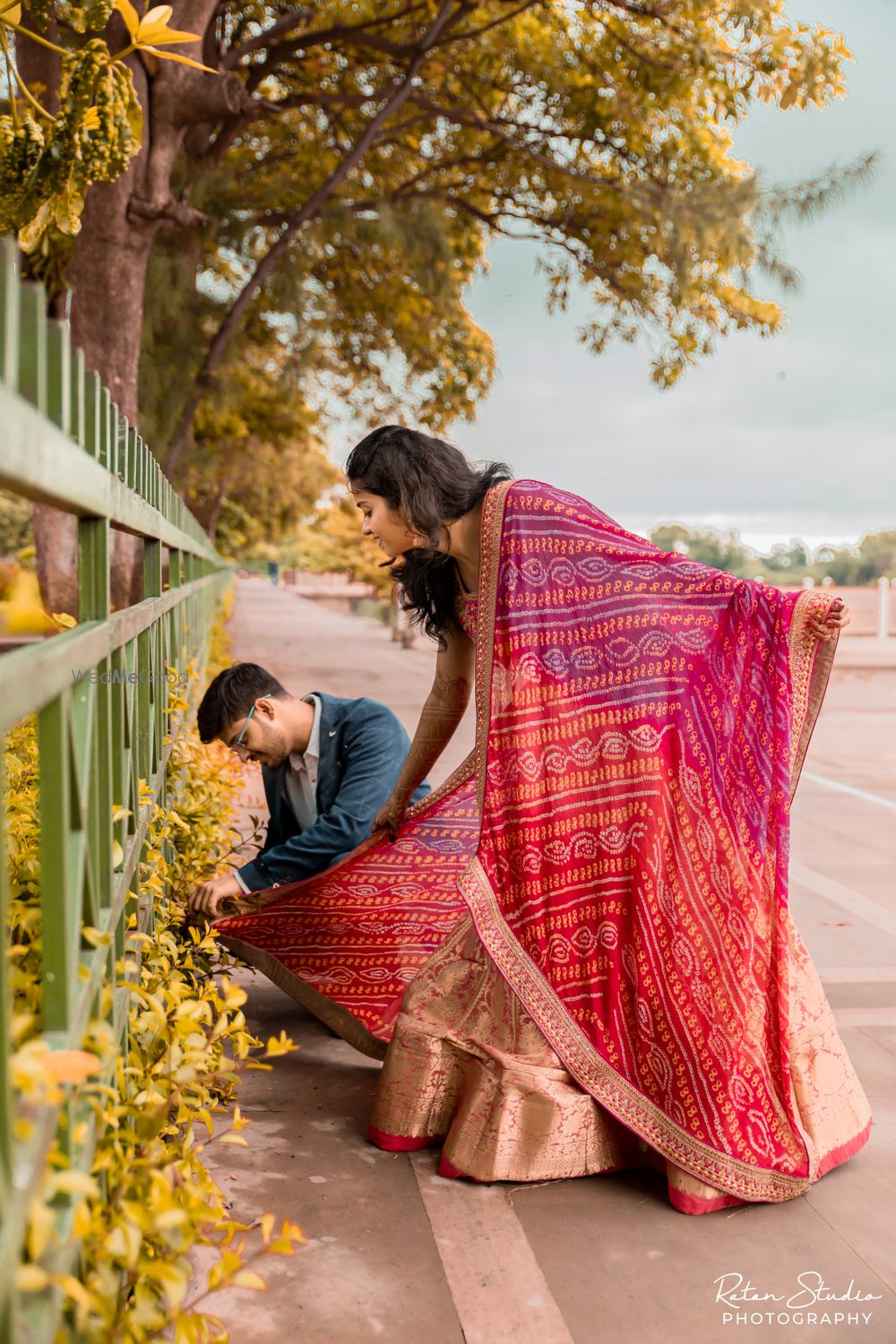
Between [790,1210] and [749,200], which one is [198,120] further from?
[790,1210]

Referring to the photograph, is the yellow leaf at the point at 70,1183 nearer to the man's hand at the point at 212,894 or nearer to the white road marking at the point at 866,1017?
the man's hand at the point at 212,894

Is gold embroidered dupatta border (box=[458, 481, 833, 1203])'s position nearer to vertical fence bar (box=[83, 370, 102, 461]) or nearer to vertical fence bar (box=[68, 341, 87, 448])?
vertical fence bar (box=[83, 370, 102, 461])

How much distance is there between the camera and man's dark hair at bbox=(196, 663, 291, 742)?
3408 mm

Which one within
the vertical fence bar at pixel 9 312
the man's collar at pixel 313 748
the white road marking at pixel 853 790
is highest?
the vertical fence bar at pixel 9 312

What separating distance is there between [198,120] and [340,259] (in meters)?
5.39

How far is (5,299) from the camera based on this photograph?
1027mm

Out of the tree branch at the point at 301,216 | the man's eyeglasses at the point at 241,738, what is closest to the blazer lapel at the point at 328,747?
the man's eyeglasses at the point at 241,738

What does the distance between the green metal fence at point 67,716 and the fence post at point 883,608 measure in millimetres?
32794

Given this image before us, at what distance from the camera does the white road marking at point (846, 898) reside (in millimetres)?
4746

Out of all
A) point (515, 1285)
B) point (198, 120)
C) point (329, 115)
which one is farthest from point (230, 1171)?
point (329, 115)

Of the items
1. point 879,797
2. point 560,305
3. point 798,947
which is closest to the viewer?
point 798,947

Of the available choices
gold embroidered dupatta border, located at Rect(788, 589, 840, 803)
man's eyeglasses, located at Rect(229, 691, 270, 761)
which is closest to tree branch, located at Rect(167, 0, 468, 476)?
man's eyeglasses, located at Rect(229, 691, 270, 761)

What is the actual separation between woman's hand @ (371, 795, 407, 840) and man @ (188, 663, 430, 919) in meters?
0.13

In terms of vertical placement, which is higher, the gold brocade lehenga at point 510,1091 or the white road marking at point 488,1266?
the gold brocade lehenga at point 510,1091
